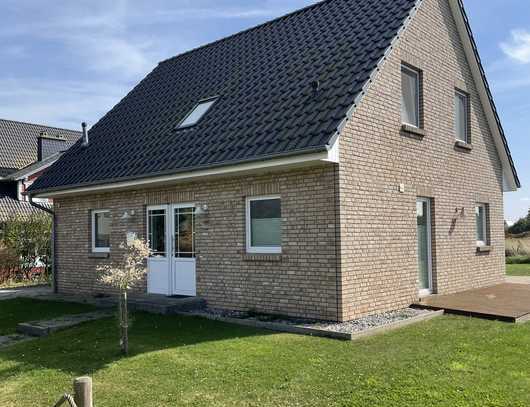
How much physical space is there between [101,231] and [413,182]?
27.1 ft

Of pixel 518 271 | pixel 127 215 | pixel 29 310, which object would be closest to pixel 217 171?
pixel 127 215

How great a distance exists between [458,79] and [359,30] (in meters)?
3.61

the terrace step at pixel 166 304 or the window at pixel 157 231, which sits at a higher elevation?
the window at pixel 157 231

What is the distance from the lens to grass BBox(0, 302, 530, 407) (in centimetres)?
576

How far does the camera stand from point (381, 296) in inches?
401

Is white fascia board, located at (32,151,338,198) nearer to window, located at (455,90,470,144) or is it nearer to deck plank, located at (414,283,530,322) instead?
deck plank, located at (414,283,530,322)

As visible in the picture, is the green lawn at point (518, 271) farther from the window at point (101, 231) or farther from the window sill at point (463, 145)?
→ the window at point (101, 231)

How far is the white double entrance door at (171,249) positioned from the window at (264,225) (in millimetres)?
→ 1715

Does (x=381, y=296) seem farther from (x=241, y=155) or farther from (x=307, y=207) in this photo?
(x=241, y=155)

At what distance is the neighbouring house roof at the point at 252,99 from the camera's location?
9.80m

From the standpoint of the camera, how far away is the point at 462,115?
14180 mm

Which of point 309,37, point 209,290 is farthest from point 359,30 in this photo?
point 209,290

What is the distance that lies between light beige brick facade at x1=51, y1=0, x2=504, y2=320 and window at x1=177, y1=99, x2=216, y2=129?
1.73m

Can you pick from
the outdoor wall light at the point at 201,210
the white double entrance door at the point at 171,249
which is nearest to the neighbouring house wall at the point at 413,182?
the outdoor wall light at the point at 201,210
